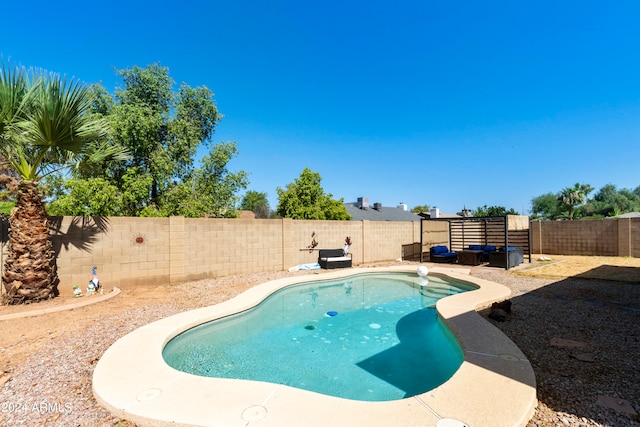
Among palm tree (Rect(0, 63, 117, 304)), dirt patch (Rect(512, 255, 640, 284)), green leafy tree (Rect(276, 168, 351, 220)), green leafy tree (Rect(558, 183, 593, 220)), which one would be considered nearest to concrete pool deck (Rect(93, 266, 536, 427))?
palm tree (Rect(0, 63, 117, 304))

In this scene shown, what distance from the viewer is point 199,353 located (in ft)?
15.8

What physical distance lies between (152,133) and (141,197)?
12.3 ft

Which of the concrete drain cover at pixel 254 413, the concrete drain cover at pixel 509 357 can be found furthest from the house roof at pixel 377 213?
the concrete drain cover at pixel 254 413

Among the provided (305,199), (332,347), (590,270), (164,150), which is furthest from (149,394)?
(305,199)

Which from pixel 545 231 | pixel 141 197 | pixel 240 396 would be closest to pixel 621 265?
pixel 545 231

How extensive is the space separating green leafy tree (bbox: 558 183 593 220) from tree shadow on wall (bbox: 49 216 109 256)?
45.3 metres

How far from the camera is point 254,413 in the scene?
2.66 m

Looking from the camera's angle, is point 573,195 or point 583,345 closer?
point 583,345

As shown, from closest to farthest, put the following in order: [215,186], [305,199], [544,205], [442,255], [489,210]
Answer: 1. [442,255]
2. [215,186]
3. [305,199]
4. [489,210]
5. [544,205]

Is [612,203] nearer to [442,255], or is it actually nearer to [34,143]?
[442,255]

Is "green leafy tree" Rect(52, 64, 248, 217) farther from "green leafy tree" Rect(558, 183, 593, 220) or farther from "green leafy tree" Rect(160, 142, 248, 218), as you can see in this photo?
"green leafy tree" Rect(558, 183, 593, 220)

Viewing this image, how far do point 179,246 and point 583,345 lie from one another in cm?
1025

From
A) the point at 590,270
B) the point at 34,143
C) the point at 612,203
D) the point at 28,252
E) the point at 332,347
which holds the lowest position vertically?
→ the point at 332,347

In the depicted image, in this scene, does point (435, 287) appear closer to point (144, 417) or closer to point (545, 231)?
point (144, 417)
